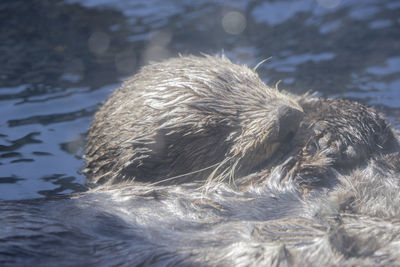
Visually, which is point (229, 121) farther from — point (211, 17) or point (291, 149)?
point (211, 17)

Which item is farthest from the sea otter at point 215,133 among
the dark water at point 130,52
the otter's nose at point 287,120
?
the dark water at point 130,52

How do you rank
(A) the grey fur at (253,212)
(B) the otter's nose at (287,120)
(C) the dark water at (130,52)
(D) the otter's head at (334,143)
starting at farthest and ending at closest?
(C) the dark water at (130,52)
(B) the otter's nose at (287,120)
(D) the otter's head at (334,143)
(A) the grey fur at (253,212)

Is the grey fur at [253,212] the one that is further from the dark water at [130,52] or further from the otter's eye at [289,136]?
the dark water at [130,52]

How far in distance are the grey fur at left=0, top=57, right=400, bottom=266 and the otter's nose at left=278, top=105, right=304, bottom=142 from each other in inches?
1.0

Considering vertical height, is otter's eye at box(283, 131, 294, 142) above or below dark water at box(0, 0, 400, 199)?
below

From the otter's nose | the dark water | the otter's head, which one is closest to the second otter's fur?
the otter's nose

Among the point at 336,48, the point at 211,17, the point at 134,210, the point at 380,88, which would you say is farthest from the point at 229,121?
the point at 211,17

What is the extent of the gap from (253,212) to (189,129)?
0.84 m

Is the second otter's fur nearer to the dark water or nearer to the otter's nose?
the otter's nose

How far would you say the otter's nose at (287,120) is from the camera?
10.6 ft

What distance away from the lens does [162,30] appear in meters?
7.12

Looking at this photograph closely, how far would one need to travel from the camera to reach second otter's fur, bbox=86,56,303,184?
3.28 meters

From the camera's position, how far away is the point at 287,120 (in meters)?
3.25

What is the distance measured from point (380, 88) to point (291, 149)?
2.68 m
